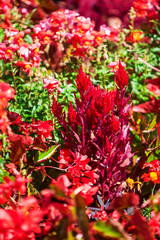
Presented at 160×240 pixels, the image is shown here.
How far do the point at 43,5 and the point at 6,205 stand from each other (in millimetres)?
1563

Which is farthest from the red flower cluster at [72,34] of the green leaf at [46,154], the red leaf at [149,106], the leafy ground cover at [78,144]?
the green leaf at [46,154]

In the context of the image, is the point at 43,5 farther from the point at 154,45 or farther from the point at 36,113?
the point at 36,113

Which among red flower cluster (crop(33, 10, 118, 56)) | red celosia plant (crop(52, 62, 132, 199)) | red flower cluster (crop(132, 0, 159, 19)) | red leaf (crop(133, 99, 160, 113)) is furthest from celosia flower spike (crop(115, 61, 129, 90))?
red flower cluster (crop(132, 0, 159, 19))

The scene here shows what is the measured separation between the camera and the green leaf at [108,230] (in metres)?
0.65

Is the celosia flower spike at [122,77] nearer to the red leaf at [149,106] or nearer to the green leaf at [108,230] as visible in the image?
the red leaf at [149,106]

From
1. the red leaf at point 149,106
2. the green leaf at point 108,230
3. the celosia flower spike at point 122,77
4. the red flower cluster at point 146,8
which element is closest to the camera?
the green leaf at point 108,230

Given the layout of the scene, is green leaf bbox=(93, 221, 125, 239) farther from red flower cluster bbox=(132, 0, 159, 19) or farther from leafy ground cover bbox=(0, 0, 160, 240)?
red flower cluster bbox=(132, 0, 159, 19)

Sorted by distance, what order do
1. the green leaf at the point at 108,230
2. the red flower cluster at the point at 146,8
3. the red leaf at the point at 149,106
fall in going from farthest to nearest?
1. the red flower cluster at the point at 146,8
2. the red leaf at the point at 149,106
3. the green leaf at the point at 108,230

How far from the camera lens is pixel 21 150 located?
1.12 meters

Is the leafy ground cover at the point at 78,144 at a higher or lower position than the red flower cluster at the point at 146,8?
lower

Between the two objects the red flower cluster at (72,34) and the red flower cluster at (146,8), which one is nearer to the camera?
the red flower cluster at (72,34)

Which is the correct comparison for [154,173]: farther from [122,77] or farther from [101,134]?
[122,77]

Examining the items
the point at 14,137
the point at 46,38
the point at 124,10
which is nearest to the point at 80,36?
the point at 46,38

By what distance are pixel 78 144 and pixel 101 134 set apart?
0.42 feet
